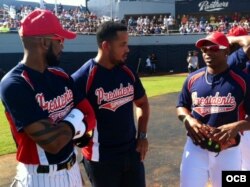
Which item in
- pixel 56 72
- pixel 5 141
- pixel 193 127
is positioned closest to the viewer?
pixel 56 72

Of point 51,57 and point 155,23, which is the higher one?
point 155,23

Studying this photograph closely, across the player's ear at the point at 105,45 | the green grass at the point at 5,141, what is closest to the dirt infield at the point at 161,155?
the green grass at the point at 5,141

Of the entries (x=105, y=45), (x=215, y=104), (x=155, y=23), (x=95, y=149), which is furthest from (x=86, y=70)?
(x=155, y=23)

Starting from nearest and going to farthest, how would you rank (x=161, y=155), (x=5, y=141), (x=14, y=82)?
1. (x=14, y=82)
2. (x=161, y=155)
3. (x=5, y=141)

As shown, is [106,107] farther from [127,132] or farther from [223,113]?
[223,113]

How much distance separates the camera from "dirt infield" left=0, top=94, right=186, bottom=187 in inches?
227

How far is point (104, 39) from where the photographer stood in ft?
12.2

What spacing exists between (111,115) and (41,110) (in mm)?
1044

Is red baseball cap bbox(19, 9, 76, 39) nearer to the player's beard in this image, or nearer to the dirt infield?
the player's beard

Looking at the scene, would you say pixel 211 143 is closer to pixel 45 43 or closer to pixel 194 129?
pixel 194 129

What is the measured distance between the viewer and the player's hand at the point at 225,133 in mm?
3695

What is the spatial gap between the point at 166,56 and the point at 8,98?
29561mm

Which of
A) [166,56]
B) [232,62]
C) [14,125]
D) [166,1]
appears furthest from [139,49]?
[14,125]

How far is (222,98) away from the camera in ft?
12.5
